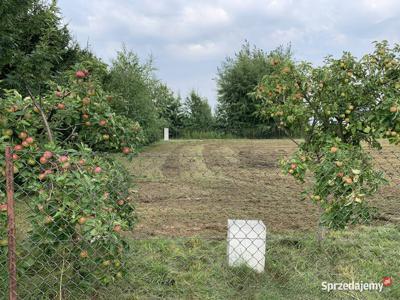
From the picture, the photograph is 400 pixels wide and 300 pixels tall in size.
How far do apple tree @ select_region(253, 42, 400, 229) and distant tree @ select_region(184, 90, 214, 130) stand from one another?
2675cm

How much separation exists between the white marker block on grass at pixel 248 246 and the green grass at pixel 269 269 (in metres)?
0.08

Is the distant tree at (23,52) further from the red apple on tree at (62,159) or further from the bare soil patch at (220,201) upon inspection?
the bare soil patch at (220,201)

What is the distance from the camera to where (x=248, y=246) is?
3.33 metres

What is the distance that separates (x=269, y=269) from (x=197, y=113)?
2839 cm

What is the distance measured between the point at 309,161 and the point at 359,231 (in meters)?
1.45

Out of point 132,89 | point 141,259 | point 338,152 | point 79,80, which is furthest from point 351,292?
point 132,89

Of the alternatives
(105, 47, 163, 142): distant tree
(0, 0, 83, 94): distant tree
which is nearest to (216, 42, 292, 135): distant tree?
(105, 47, 163, 142): distant tree

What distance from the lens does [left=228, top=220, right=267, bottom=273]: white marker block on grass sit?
10.9 feet

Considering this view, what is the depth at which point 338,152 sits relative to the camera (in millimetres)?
2928

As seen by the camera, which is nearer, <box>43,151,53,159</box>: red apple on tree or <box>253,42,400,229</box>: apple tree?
<box>43,151,53,159</box>: red apple on tree

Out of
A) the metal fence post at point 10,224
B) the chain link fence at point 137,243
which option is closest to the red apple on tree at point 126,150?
the chain link fence at point 137,243

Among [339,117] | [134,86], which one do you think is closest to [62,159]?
[339,117]

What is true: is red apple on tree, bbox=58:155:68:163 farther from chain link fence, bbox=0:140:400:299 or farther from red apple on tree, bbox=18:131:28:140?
red apple on tree, bbox=18:131:28:140

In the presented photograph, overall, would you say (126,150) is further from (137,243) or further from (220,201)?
(220,201)
